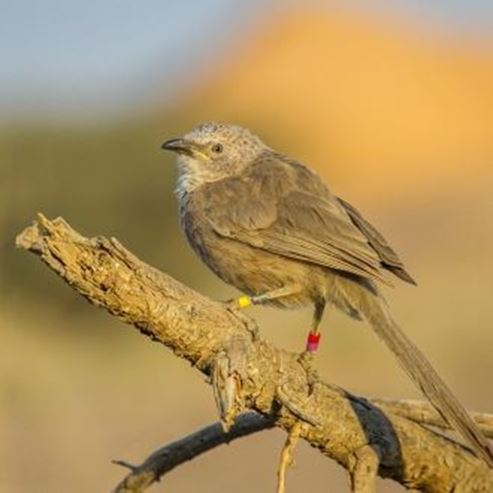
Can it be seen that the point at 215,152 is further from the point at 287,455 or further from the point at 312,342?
the point at 287,455

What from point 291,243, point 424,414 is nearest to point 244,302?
point 291,243

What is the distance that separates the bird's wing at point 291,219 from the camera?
6371 millimetres

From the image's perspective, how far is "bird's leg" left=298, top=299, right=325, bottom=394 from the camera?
5.14 meters

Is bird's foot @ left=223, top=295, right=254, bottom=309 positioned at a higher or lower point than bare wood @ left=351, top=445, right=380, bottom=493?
higher

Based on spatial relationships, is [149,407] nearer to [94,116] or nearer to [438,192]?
[94,116]

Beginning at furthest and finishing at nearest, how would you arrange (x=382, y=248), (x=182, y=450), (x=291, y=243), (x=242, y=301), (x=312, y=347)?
(x=291, y=243) → (x=382, y=248) → (x=242, y=301) → (x=312, y=347) → (x=182, y=450)

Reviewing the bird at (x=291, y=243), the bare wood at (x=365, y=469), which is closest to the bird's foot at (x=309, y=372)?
the bare wood at (x=365, y=469)

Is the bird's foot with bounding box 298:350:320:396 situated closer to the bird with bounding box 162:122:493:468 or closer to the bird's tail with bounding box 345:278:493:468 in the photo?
the bird's tail with bounding box 345:278:493:468

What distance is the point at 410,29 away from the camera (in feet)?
265

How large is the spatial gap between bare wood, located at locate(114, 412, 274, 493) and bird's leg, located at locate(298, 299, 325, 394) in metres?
0.31

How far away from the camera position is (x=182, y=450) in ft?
18.3

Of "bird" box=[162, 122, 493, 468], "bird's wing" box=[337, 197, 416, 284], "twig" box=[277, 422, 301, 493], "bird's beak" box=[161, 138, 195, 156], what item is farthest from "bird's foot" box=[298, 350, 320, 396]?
"bird's beak" box=[161, 138, 195, 156]

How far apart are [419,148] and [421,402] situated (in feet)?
200

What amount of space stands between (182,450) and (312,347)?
2.05 ft
